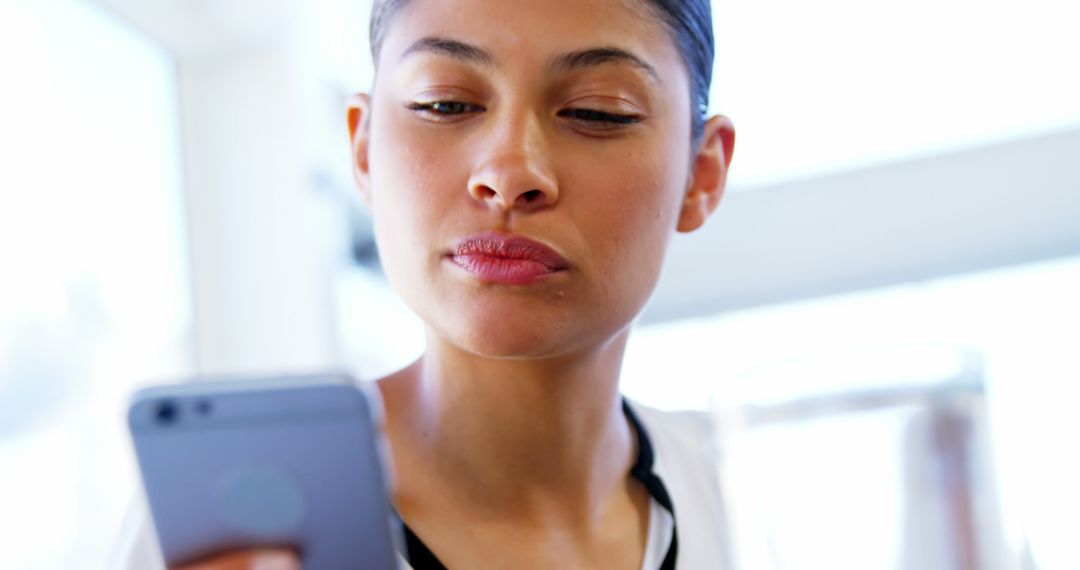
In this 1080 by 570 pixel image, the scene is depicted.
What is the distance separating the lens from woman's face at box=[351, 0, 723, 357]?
72 centimetres

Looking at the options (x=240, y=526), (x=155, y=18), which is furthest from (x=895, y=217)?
(x=240, y=526)

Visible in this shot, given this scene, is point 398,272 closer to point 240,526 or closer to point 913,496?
point 240,526

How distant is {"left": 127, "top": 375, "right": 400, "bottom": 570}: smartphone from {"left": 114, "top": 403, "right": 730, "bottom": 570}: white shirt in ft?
0.60

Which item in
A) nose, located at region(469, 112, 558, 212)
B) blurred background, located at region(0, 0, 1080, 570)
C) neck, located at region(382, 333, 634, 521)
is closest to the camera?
nose, located at region(469, 112, 558, 212)

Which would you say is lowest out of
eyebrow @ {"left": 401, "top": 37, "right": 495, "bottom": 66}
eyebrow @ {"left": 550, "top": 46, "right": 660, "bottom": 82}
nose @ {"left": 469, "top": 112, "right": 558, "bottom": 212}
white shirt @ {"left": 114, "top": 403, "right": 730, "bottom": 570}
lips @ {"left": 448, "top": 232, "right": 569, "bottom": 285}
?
white shirt @ {"left": 114, "top": 403, "right": 730, "bottom": 570}

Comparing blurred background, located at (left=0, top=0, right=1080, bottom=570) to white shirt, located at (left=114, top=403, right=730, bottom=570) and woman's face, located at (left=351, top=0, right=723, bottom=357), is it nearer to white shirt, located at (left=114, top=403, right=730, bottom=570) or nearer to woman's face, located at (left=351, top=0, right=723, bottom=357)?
white shirt, located at (left=114, top=403, right=730, bottom=570)

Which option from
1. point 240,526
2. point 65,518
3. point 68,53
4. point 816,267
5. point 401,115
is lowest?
point 65,518

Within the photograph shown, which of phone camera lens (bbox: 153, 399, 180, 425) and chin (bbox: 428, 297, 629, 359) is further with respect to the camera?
chin (bbox: 428, 297, 629, 359)

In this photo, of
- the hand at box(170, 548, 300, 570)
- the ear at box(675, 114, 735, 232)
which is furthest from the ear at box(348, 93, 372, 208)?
the hand at box(170, 548, 300, 570)

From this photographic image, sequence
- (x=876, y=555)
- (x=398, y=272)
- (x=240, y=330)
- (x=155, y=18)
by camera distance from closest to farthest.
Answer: (x=876, y=555), (x=398, y=272), (x=155, y=18), (x=240, y=330)

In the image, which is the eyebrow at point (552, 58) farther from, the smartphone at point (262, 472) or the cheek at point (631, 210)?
the smartphone at point (262, 472)

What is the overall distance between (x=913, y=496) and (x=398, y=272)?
0.40 meters

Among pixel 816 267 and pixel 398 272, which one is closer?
pixel 398 272

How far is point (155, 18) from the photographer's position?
144 cm
